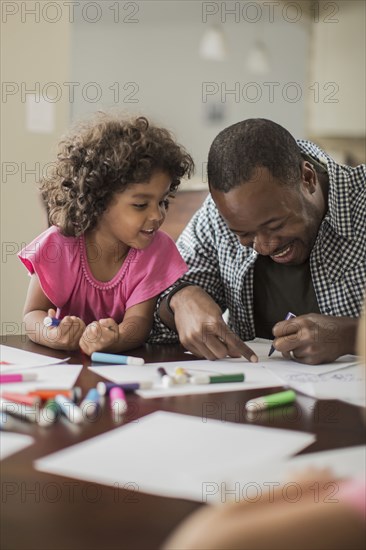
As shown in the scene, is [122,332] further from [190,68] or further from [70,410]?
[190,68]

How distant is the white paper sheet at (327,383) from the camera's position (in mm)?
1074

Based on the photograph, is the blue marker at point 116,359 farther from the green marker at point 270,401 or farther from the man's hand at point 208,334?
the green marker at point 270,401

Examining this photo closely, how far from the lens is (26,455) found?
0.78 meters

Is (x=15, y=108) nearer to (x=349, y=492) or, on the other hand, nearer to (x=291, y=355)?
(x=291, y=355)

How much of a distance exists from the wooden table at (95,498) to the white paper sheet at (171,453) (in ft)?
0.06

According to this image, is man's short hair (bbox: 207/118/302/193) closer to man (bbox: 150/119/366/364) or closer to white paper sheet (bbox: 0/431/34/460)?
man (bbox: 150/119/366/364)

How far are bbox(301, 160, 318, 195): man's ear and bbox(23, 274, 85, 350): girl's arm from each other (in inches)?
21.4

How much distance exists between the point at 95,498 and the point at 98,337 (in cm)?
70

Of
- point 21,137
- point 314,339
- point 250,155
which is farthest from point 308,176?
point 21,137

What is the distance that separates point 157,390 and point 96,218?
66 cm

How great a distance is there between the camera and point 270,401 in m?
1.01

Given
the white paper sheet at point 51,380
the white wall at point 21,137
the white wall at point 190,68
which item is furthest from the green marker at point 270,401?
the white wall at point 190,68

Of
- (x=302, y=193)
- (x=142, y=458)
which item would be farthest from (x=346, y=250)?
(x=142, y=458)

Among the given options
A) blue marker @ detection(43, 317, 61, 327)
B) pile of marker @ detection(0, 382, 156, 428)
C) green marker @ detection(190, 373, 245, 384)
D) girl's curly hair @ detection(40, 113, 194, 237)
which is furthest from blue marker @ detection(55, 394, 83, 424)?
girl's curly hair @ detection(40, 113, 194, 237)
